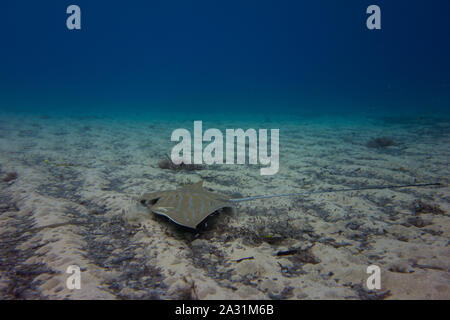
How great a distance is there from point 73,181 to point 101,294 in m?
3.90

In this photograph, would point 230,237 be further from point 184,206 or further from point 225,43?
point 225,43

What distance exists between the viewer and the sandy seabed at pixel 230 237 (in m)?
2.01

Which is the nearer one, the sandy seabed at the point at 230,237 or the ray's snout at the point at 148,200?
the sandy seabed at the point at 230,237

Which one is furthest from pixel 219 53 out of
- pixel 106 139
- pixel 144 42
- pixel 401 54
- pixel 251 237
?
pixel 251 237

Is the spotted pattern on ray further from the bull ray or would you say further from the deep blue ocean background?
the deep blue ocean background

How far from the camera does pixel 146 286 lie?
206 cm

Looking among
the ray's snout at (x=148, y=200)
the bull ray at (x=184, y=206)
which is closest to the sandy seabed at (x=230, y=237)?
→ the ray's snout at (x=148, y=200)

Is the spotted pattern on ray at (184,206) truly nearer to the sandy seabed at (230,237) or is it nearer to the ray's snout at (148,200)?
the ray's snout at (148,200)

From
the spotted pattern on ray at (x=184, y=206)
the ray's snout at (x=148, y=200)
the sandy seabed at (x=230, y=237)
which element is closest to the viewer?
the sandy seabed at (x=230, y=237)

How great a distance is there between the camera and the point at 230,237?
2.95 metres

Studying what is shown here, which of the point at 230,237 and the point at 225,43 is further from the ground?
the point at 225,43

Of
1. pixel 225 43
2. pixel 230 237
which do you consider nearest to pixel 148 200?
pixel 230 237

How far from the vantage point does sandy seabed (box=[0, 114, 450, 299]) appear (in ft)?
6.61

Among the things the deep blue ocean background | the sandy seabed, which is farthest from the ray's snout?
the deep blue ocean background
